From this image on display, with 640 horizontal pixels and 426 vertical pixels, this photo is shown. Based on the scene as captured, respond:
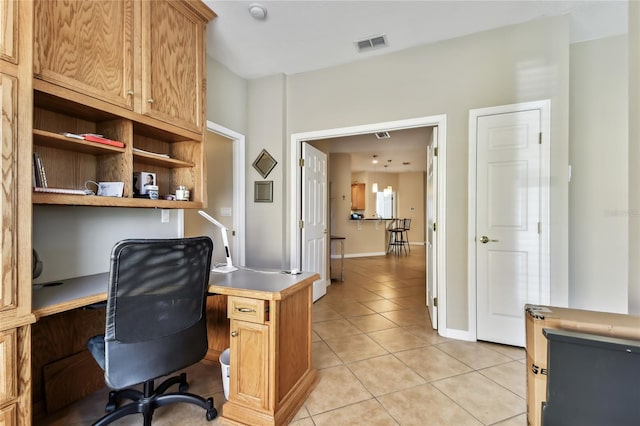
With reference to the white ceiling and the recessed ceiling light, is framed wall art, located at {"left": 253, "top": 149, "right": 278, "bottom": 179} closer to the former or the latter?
the white ceiling

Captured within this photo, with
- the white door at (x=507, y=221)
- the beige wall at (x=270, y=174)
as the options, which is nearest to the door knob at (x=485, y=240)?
the white door at (x=507, y=221)

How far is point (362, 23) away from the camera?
95.3 inches

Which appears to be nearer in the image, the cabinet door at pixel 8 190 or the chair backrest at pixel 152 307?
the cabinet door at pixel 8 190

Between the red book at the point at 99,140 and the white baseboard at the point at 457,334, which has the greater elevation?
the red book at the point at 99,140

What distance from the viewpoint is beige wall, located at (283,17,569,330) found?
2.32m

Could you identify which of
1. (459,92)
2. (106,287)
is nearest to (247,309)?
(106,287)

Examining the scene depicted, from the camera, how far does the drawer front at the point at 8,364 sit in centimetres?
105

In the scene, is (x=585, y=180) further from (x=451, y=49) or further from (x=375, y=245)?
(x=375, y=245)

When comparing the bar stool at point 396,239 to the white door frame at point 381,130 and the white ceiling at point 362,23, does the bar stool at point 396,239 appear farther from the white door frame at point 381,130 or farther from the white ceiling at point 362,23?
the white ceiling at point 362,23

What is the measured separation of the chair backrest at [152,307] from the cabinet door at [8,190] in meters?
0.32

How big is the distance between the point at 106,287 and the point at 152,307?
48 cm

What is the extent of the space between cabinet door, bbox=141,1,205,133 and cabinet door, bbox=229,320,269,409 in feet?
4.88

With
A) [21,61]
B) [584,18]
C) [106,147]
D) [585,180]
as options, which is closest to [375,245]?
[585,180]

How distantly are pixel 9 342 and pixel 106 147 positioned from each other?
105 cm
